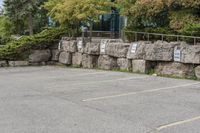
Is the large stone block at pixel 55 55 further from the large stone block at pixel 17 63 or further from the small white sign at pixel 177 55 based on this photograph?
the small white sign at pixel 177 55

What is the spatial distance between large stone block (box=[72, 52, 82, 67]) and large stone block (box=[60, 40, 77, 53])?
24cm

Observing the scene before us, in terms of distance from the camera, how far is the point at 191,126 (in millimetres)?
8453

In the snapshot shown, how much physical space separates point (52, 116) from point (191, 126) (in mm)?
2880

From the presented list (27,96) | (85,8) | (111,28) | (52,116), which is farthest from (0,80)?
(111,28)

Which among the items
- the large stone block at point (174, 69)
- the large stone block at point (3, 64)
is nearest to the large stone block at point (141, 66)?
the large stone block at point (174, 69)

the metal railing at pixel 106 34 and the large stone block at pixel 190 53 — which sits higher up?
the metal railing at pixel 106 34

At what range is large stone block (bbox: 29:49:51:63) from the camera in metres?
23.2

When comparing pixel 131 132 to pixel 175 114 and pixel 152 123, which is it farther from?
pixel 175 114

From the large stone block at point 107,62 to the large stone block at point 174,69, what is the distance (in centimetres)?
273

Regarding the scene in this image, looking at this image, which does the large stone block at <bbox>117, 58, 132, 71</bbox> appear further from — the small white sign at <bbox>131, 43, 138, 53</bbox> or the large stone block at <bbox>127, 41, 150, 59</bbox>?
the small white sign at <bbox>131, 43, 138, 53</bbox>

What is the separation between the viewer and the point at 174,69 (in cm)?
1578

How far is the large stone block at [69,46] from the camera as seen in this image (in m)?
21.6

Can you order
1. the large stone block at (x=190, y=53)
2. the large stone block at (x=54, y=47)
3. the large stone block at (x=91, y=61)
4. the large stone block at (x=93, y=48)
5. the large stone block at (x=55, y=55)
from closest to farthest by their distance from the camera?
1. the large stone block at (x=190, y=53)
2. the large stone block at (x=93, y=48)
3. the large stone block at (x=91, y=61)
4. the large stone block at (x=55, y=55)
5. the large stone block at (x=54, y=47)

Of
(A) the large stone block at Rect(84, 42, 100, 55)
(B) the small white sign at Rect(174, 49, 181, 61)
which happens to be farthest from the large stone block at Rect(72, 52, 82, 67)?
(B) the small white sign at Rect(174, 49, 181, 61)
